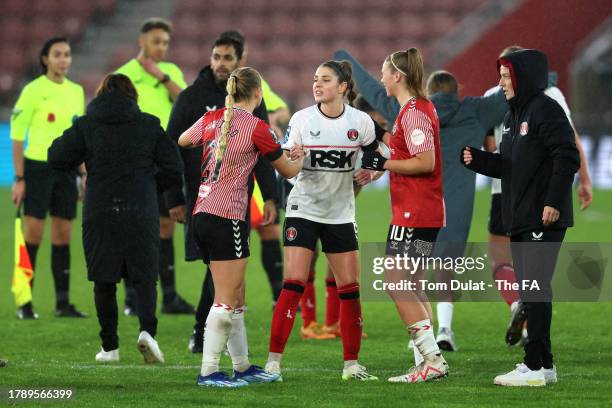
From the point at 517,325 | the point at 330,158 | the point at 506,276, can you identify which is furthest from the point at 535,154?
the point at 506,276

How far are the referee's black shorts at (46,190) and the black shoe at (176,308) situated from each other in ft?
3.57

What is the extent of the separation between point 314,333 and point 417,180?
2.39m

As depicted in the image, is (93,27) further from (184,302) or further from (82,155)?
(82,155)

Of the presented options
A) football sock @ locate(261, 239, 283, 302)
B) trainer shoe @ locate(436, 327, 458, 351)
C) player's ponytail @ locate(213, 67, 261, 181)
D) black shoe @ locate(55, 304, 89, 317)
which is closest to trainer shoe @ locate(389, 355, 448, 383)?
trainer shoe @ locate(436, 327, 458, 351)

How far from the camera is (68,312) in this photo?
10.0 meters

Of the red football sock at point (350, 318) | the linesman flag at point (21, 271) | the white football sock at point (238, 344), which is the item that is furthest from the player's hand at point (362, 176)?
the linesman flag at point (21, 271)

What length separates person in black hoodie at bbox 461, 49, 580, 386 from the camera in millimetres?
6344

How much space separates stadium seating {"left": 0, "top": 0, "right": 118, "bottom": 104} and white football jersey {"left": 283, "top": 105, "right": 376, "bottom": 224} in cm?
2183

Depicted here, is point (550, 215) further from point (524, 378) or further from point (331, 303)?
point (331, 303)

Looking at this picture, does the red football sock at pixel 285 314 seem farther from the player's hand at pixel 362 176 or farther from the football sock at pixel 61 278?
the football sock at pixel 61 278

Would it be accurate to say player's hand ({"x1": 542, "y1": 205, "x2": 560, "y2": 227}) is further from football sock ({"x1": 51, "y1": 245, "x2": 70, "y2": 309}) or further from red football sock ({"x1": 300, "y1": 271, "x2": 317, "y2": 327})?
football sock ({"x1": 51, "y1": 245, "x2": 70, "y2": 309})

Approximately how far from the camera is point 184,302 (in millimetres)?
10227

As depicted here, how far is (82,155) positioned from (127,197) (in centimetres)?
38

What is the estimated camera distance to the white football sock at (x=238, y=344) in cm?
672
